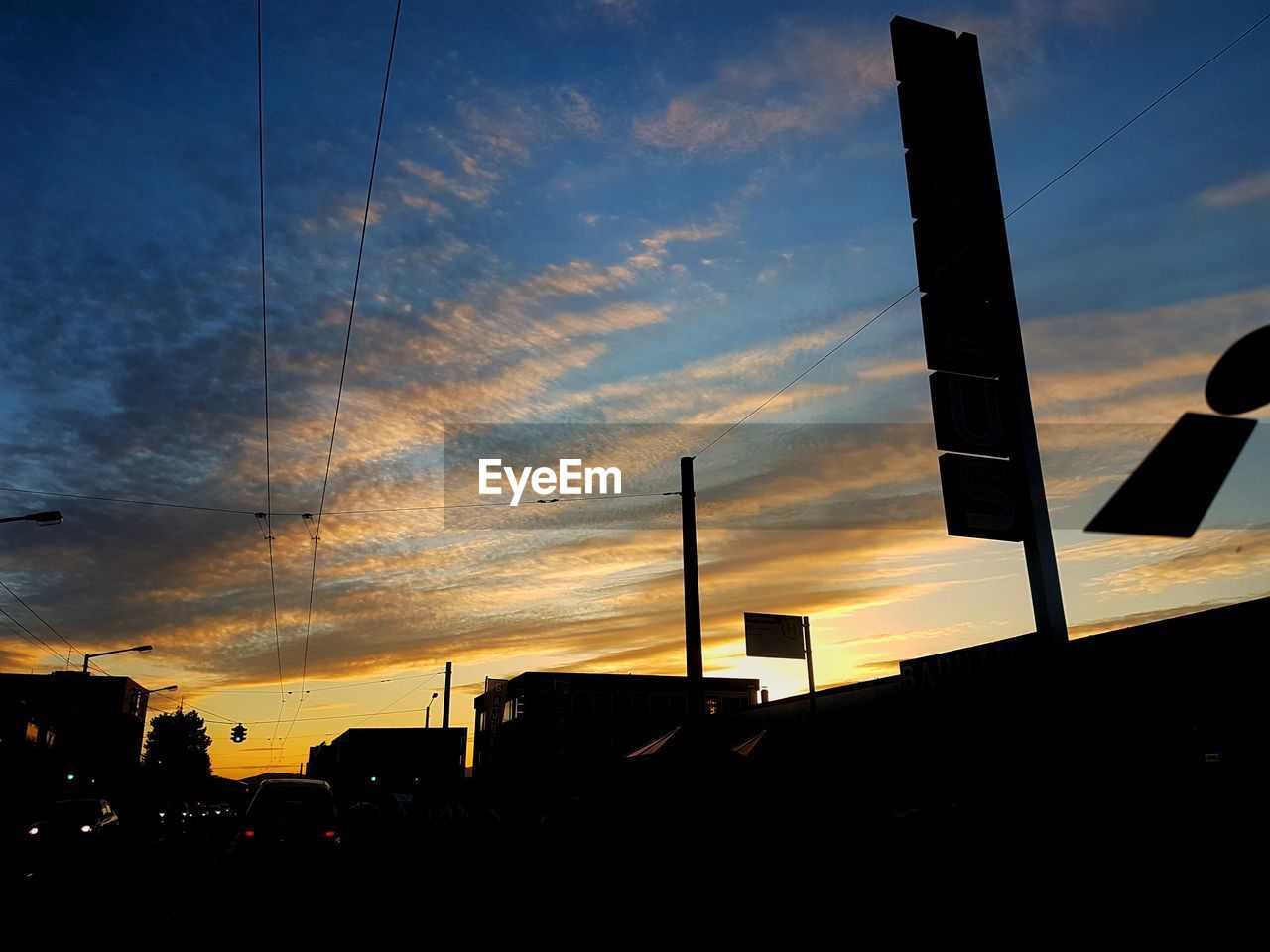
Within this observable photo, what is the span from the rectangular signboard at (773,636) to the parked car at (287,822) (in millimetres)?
10708

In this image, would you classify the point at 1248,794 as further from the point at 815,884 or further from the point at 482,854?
the point at 482,854

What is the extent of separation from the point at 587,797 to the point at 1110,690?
61.4ft

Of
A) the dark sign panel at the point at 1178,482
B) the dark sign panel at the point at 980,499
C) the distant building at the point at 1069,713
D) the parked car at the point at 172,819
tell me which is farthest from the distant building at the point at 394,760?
the dark sign panel at the point at 1178,482

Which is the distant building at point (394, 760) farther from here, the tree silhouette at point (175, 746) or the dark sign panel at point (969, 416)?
the tree silhouette at point (175, 746)

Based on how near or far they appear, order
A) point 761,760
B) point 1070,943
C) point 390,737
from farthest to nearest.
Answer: point 390,737 → point 761,760 → point 1070,943

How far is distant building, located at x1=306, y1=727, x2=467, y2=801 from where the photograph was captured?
153 ft

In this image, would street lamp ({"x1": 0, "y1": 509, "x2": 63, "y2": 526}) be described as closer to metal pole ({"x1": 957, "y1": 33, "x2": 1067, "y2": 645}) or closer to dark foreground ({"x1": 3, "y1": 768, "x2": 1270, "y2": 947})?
dark foreground ({"x1": 3, "y1": 768, "x2": 1270, "y2": 947})

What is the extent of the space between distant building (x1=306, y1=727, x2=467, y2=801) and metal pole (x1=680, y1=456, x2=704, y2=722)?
29.9 meters

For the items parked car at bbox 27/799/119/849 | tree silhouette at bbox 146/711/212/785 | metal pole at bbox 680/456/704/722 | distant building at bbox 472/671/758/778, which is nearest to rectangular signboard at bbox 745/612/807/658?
metal pole at bbox 680/456/704/722

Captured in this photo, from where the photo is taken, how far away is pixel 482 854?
2325 cm

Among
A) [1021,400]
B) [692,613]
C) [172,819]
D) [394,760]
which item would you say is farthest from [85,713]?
[1021,400]

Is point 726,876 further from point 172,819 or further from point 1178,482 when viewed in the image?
point 172,819

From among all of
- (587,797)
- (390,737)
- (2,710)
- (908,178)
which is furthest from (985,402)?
(2,710)

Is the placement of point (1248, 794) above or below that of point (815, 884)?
above
